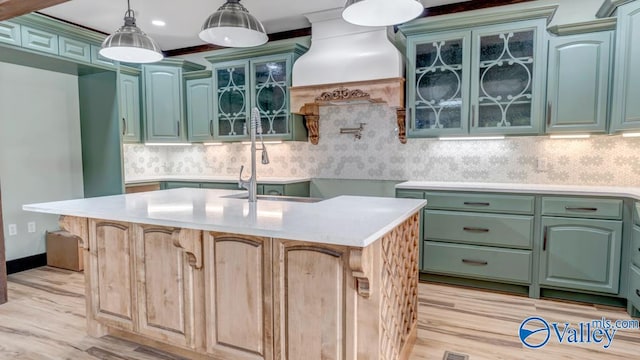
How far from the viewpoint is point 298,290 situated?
179 centimetres

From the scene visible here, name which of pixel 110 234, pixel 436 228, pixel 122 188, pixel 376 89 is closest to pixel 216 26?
pixel 110 234

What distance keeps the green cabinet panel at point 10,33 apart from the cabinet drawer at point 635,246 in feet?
Result: 17.0

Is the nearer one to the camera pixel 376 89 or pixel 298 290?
pixel 298 290

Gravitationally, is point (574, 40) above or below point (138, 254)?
above

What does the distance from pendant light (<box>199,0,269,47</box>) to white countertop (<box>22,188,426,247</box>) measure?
3.45 ft

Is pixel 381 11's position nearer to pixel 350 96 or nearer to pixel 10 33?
pixel 350 96

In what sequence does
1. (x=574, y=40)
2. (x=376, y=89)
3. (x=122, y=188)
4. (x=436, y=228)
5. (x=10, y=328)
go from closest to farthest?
(x=10, y=328)
(x=574, y=40)
(x=436, y=228)
(x=376, y=89)
(x=122, y=188)

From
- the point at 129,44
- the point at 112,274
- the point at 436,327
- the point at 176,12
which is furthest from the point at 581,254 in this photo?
the point at 176,12

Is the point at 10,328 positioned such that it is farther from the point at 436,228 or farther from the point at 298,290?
the point at 436,228

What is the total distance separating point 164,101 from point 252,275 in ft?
12.6

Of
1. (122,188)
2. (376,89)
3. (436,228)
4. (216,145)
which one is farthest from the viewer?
(216,145)

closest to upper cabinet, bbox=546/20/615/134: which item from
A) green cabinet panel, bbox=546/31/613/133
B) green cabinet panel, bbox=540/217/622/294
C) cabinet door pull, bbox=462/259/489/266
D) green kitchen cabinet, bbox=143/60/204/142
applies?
green cabinet panel, bbox=546/31/613/133

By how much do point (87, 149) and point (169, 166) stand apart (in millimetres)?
1213

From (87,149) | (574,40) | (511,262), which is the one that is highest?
(574,40)
